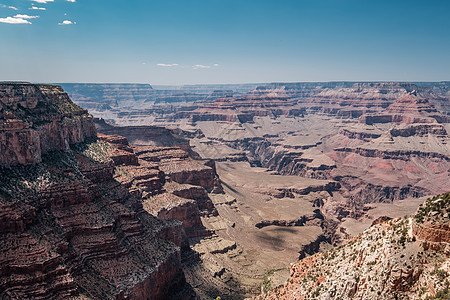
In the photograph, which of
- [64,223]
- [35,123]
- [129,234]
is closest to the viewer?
[64,223]

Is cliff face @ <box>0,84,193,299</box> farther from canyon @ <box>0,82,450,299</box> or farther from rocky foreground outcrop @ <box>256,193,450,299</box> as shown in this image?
rocky foreground outcrop @ <box>256,193,450,299</box>

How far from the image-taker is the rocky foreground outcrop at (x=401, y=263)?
2641 cm

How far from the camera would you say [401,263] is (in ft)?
91.3

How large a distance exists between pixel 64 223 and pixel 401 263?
39.9 m

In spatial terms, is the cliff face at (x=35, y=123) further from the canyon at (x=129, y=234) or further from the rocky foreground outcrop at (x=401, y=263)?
the rocky foreground outcrop at (x=401, y=263)

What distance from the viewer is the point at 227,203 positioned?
124 m

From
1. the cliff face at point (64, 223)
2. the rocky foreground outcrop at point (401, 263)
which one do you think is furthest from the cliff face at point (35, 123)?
the rocky foreground outcrop at point (401, 263)

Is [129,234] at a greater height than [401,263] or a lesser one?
lesser

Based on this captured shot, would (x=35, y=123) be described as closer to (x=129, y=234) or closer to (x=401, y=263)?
(x=129, y=234)

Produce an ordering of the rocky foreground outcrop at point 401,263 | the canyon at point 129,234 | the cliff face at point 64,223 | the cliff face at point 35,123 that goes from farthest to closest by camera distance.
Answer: the cliff face at point 35,123, the cliff face at point 64,223, the canyon at point 129,234, the rocky foreground outcrop at point 401,263

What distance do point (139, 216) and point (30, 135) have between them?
24.0m

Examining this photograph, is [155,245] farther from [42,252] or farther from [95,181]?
A: [42,252]

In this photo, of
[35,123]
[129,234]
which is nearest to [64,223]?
[129,234]

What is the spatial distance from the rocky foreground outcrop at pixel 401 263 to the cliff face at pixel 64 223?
1063 inches
